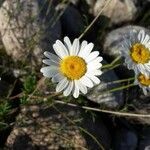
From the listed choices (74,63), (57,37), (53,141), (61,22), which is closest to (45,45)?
(57,37)

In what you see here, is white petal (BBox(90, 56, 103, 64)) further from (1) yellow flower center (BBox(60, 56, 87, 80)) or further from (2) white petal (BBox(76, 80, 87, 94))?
(2) white petal (BBox(76, 80, 87, 94))

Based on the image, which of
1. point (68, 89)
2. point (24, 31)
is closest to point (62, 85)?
point (68, 89)

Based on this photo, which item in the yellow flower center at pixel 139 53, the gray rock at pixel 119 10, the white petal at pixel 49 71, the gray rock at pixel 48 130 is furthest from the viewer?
the gray rock at pixel 119 10

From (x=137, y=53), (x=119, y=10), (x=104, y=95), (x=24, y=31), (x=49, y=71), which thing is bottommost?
(x=49, y=71)

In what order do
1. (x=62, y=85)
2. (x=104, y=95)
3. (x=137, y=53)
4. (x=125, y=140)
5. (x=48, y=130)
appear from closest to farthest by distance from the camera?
(x=62, y=85)
(x=137, y=53)
(x=48, y=130)
(x=104, y=95)
(x=125, y=140)

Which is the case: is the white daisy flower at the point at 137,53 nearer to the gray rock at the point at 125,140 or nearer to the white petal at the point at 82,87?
the white petal at the point at 82,87

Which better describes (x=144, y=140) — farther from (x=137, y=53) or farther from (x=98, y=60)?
(x=98, y=60)

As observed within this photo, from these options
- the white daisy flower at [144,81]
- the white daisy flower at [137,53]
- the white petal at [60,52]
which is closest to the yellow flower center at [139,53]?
A: the white daisy flower at [137,53]
